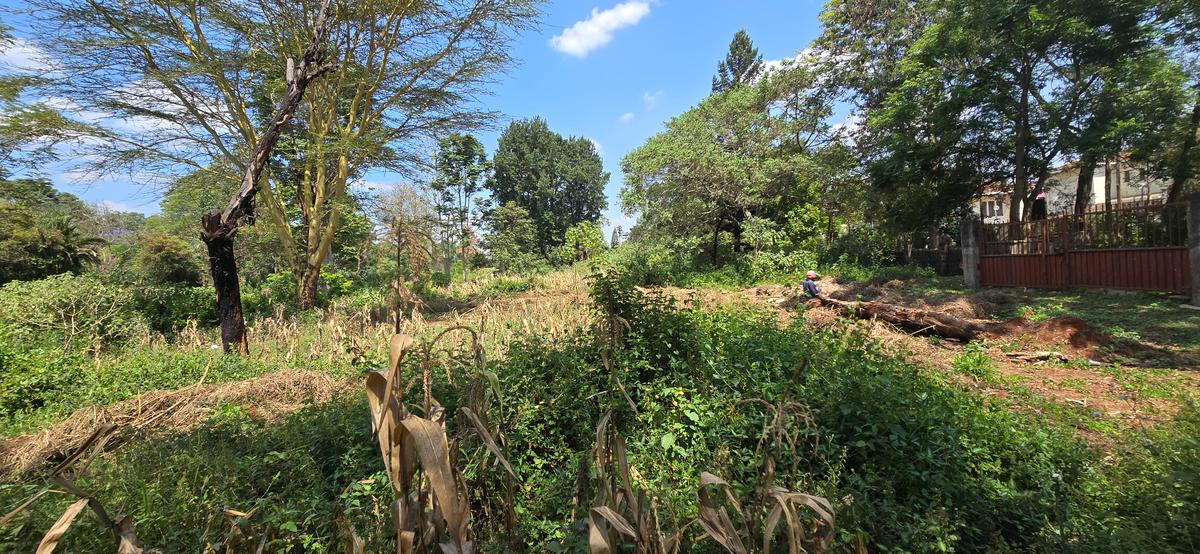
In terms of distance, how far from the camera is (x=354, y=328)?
8039mm

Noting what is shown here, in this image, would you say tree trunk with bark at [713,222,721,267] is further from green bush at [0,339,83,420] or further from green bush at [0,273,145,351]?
green bush at [0,339,83,420]

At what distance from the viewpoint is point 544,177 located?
3706cm

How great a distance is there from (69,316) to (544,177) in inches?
1217

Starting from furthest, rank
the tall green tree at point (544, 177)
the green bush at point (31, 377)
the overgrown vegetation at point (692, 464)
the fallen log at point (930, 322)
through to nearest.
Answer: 1. the tall green tree at point (544, 177)
2. the fallen log at point (930, 322)
3. the green bush at point (31, 377)
4. the overgrown vegetation at point (692, 464)

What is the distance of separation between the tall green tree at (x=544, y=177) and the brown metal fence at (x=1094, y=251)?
28191 mm

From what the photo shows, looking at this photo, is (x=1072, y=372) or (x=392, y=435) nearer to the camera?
(x=392, y=435)

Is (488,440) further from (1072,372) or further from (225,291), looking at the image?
(225,291)

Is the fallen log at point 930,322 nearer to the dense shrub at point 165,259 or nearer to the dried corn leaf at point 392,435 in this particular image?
the dried corn leaf at point 392,435

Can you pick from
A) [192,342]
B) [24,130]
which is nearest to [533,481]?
[192,342]

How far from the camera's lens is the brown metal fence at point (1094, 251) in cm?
888

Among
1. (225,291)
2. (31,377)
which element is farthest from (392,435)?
(225,291)

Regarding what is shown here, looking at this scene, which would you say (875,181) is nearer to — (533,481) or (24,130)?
(533,481)

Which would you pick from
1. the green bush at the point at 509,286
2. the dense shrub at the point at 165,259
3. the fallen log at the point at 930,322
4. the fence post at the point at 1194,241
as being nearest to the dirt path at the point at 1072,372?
the fallen log at the point at 930,322

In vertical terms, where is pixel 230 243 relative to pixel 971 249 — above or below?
above
